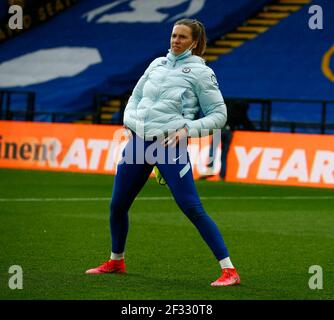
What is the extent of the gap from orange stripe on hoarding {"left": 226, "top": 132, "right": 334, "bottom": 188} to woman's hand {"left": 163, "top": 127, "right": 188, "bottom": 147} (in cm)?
1266

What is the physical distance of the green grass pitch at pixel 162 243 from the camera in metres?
8.85

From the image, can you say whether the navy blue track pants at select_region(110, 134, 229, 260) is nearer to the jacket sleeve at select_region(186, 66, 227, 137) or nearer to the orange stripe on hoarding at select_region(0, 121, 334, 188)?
the jacket sleeve at select_region(186, 66, 227, 137)

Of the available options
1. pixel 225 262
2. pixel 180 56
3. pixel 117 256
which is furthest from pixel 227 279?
pixel 180 56

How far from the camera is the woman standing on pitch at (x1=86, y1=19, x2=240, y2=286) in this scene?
29.4ft

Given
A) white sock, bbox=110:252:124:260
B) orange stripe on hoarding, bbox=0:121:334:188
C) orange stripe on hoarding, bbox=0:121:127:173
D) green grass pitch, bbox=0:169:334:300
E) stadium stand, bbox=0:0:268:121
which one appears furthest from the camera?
stadium stand, bbox=0:0:268:121

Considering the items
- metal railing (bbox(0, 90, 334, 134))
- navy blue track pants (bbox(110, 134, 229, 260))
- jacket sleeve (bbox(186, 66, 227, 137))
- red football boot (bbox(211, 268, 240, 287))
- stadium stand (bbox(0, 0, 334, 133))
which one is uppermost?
stadium stand (bbox(0, 0, 334, 133))

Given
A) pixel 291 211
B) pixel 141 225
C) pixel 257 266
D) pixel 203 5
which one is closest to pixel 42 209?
pixel 141 225

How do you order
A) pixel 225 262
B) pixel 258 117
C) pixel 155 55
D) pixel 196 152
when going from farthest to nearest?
pixel 155 55
pixel 258 117
pixel 196 152
pixel 225 262

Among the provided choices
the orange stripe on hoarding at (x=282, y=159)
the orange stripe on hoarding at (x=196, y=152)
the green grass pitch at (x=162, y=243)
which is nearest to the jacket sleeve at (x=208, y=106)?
the green grass pitch at (x=162, y=243)

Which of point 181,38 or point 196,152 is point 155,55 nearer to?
point 196,152

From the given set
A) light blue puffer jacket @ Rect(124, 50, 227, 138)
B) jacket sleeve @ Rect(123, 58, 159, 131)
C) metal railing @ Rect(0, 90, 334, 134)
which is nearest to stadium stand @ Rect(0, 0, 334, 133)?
metal railing @ Rect(0, 90, 334, 134)

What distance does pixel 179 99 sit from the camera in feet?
29.4

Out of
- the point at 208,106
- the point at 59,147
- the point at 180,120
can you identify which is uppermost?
the point at 59,147

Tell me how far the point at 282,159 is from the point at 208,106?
13.2 m
